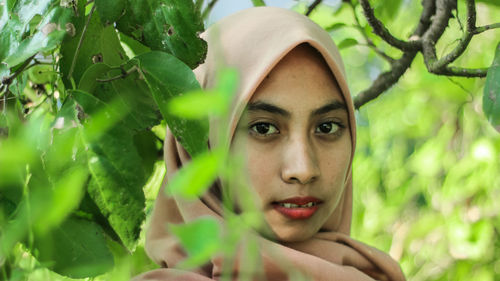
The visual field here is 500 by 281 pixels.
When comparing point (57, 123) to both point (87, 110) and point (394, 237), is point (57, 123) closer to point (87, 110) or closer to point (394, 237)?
point (87, 110)

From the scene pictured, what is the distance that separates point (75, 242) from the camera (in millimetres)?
839

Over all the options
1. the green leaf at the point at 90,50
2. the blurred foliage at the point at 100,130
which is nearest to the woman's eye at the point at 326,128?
the blurred foliage at the point at 100,130

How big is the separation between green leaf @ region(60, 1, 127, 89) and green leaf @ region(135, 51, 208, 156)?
16 cm

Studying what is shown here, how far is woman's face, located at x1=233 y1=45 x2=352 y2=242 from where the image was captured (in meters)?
1.04

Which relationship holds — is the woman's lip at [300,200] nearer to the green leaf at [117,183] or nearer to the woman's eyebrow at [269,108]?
the woman's eyebrow at [269,108]

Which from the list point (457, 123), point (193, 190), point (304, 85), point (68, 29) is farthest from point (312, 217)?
point (457, 123)

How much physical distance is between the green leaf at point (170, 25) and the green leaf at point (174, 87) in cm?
4

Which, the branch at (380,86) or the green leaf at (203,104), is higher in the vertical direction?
the green leaf at (203,104)

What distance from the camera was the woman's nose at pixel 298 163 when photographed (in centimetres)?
102

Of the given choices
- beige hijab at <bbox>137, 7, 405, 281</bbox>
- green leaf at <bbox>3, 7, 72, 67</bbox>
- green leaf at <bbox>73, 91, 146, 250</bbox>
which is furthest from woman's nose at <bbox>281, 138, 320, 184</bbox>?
green leaf at <bbox>3, 7, 72, 67</bbox>

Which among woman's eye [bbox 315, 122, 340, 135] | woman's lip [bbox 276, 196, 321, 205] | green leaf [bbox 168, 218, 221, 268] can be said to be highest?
green leaf [bbox 168, 218, 221, 268]

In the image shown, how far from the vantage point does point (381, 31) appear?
135 centimetres

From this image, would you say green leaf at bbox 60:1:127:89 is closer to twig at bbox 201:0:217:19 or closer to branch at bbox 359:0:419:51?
twig at bbox 201:0:217:19

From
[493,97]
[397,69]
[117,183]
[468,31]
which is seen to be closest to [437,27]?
[397,69]
